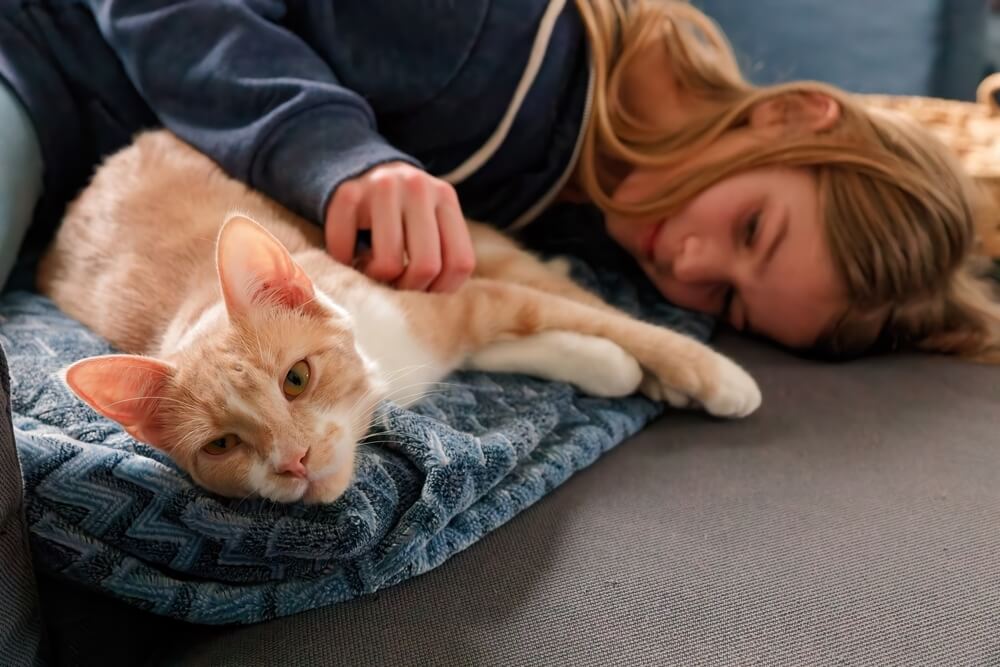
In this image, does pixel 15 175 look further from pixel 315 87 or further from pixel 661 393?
pixel 661 393

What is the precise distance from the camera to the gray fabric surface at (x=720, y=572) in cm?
64

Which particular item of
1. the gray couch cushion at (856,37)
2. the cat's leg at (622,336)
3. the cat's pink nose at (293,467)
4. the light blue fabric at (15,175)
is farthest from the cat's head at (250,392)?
the gray couch cushion at (856,37)

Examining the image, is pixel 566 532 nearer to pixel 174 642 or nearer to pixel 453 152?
pixel 174 642

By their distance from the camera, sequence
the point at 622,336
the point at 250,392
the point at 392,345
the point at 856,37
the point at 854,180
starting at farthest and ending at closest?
the point at 856,37 < the point at 854,180 < the point at 622,336 < the point at 392,345 < the point at 250,392

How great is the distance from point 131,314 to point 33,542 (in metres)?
0.38

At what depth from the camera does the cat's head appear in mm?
660

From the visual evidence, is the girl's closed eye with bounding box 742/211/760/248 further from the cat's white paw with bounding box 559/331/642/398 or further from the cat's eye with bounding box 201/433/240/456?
the cat's eye with bounding box 201/433/240/456

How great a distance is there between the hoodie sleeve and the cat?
0.05 m

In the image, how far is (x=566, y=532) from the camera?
0.76m

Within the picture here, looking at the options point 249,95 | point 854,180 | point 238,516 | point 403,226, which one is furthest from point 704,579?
point 249,95

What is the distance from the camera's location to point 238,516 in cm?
64

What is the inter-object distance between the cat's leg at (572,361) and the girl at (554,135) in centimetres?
14

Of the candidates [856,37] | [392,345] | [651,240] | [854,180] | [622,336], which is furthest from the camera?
[856,37]

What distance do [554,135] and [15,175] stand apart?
0.88 meters
